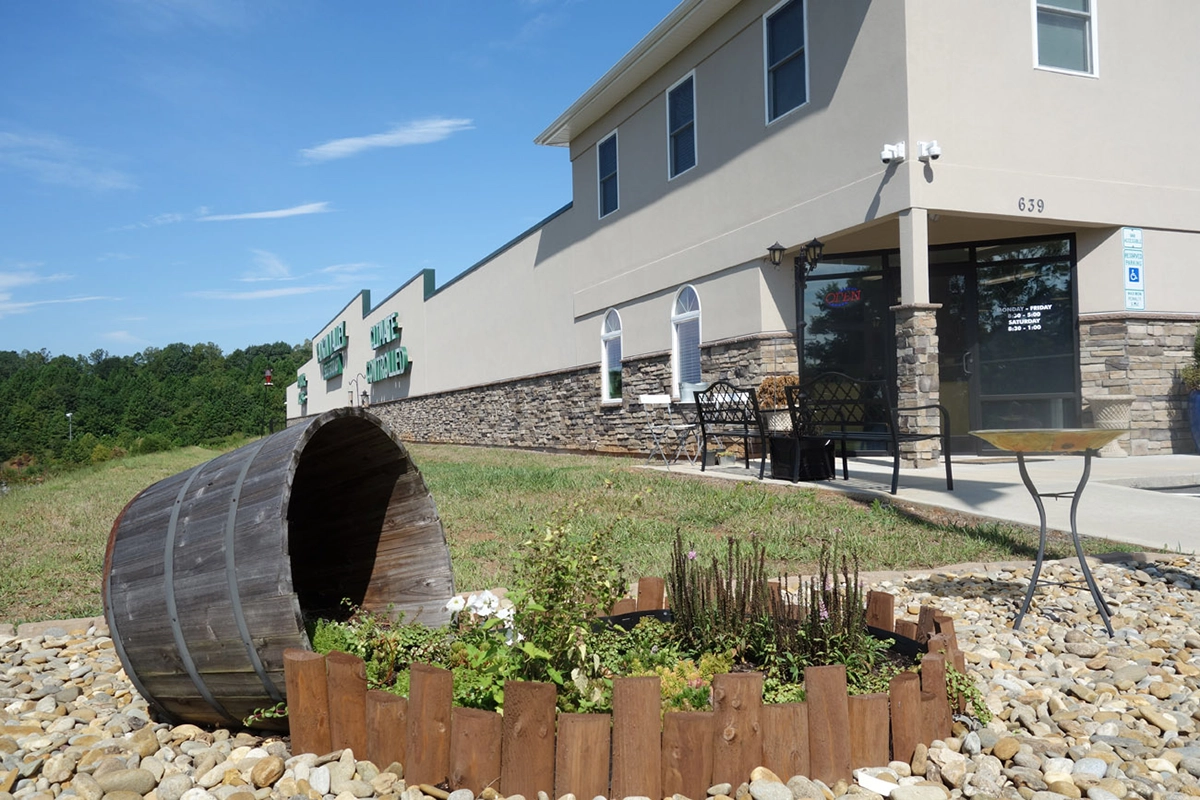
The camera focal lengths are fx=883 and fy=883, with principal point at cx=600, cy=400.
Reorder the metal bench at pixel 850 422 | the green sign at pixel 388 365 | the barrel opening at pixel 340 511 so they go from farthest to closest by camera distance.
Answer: the green sign at pixel 388 365
the metal bench at pixel 850 422
the barrel opening at pixel 340 511

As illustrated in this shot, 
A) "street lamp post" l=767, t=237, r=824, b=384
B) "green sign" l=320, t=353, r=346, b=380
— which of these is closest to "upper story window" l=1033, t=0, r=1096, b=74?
"street lamp post" l=767, t=237, r=824, b=384

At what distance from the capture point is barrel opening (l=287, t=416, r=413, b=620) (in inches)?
134

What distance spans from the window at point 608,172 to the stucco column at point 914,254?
7.34 metres

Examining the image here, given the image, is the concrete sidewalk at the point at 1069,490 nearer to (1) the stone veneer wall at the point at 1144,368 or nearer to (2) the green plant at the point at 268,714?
(1) the stone veneer wall at the point at 1144,368

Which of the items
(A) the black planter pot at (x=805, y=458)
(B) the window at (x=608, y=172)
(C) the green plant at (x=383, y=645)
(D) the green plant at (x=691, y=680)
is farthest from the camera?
(B) the window at (x=608, y=172)

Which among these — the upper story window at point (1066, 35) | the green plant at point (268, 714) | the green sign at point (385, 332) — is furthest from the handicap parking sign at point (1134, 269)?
the green sign at point (385, 332)

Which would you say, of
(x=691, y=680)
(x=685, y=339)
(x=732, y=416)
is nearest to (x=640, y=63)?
(x=685, y=339)

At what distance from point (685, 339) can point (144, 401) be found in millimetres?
55626

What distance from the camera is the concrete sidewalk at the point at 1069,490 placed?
240 inches

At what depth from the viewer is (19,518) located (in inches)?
348

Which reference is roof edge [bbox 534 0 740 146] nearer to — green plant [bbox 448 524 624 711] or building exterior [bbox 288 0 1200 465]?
building exterior [bbox 288 0 1200 465]

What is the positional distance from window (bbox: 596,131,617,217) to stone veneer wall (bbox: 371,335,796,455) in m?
2.99

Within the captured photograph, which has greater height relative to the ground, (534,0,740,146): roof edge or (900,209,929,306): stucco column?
(534,0,740,146): roof edge

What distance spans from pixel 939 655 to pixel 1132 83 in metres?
10.6
